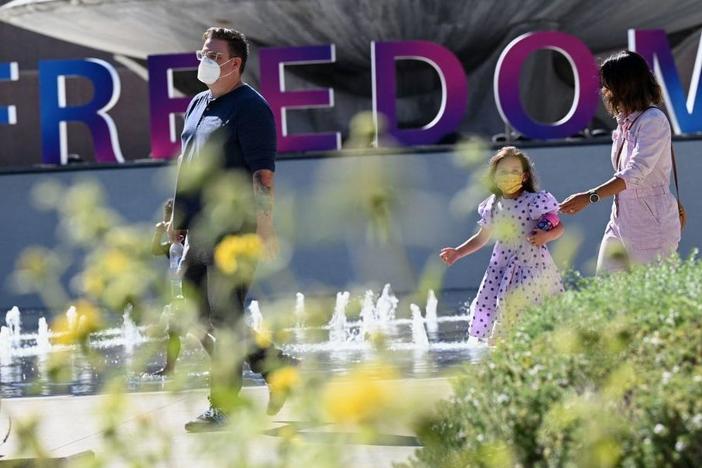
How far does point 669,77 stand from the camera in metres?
18.4

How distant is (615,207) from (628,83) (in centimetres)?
56

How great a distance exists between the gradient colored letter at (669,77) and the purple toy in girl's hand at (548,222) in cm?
1220

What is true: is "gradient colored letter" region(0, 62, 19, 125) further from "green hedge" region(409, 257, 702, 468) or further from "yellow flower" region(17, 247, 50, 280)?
"yellow flower" region(17, 247, 50, 280)

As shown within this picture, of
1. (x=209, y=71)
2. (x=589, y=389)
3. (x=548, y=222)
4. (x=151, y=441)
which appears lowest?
(x=151, y=441)

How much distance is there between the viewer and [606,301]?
389 centimetres

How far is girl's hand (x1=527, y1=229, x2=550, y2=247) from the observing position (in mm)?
6383

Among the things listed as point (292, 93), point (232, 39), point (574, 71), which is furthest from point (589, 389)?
point (292, 93)

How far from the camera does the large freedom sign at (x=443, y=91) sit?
1845cm

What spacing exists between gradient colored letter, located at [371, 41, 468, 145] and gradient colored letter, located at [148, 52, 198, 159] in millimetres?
2511

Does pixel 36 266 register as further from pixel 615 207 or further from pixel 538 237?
pixel 615 207

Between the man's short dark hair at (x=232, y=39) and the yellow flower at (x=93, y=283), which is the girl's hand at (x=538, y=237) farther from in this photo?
the yellow flower at (x=93, y=283)

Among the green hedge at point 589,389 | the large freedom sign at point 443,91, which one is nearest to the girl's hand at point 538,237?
the green hedge at point 589,389

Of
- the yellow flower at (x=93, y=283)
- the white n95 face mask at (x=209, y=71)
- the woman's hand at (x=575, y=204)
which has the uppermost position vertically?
the white n95 face mask at (x=209, y=71)

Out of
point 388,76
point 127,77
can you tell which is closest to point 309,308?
point 388,76
